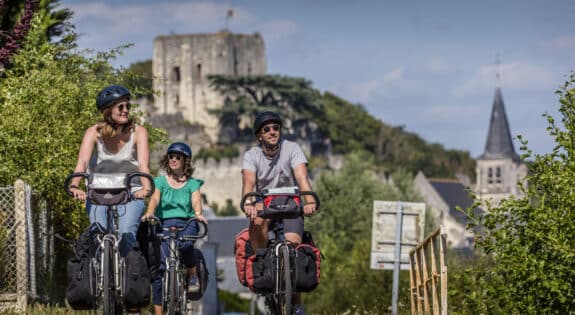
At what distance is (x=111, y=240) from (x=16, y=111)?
9.29 m

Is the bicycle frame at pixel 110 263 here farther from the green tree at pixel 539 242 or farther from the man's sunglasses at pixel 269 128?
the green tree at pixel 539 242

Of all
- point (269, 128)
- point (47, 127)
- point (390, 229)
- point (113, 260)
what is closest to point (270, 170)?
point (269, 128)

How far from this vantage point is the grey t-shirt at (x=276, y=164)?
9703mm

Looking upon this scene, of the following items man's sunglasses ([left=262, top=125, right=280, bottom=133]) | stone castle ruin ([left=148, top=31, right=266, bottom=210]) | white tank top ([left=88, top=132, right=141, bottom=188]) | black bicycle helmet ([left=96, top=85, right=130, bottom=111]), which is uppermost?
stone castle ruin ([left=148, top=31, right=266, bottom=210])

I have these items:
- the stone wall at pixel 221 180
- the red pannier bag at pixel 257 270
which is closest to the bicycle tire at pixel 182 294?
the red pannier bag at pixel 257 270

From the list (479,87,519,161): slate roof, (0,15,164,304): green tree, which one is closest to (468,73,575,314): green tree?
(0,15,164,304): green tree

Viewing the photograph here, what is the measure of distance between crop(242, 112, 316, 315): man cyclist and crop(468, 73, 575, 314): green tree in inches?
121

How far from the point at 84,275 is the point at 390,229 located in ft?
42.8

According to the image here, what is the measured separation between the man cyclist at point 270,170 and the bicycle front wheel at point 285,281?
0.18 meters

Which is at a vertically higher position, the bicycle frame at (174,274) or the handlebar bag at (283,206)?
the handlebar bag at (283,206)

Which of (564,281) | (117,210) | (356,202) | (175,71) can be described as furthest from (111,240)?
(175,71)

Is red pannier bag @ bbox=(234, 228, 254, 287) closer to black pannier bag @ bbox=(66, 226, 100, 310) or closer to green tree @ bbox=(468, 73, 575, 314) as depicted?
black pannier bag @ bbox=(66, 226, 100, 310)

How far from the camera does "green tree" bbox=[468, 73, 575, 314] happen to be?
11.9 meters

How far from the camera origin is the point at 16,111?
17.6 metres
